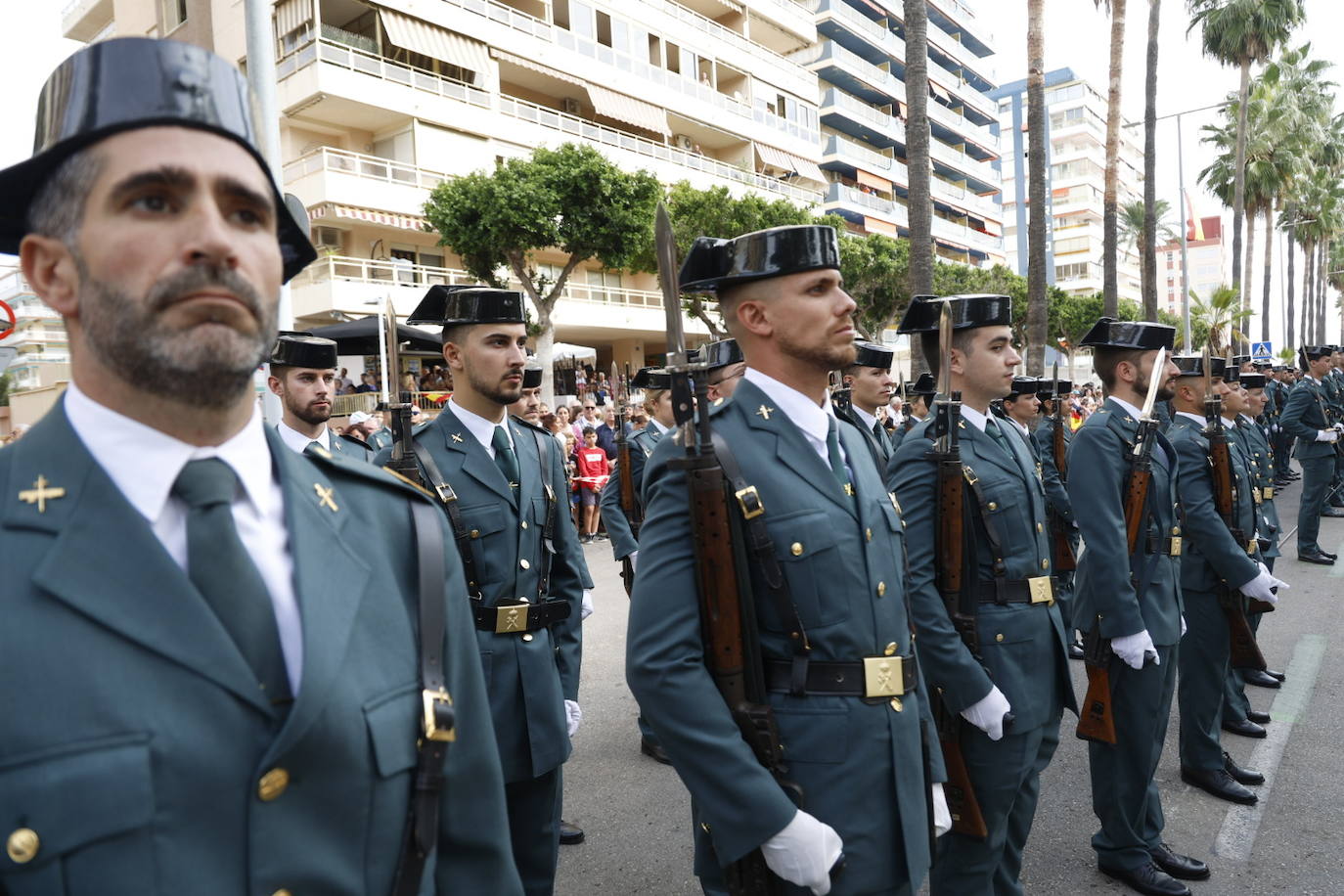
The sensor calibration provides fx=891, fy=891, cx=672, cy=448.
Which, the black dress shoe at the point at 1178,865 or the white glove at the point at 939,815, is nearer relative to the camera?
the white glove at the point at 939,815

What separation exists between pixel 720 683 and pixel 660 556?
35 centimetres

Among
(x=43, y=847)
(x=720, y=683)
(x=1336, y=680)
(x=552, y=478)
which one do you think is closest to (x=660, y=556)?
→ (x=720, y=683)

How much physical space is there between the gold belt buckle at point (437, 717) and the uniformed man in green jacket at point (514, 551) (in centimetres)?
187

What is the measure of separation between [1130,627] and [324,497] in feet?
11.3

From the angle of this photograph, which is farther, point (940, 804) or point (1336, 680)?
point (1336, 680)

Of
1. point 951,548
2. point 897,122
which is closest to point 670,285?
point 951,548

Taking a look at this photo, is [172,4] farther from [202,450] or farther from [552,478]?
[202,450]

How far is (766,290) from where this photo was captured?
101 inches

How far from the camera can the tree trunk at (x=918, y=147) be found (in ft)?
40.0

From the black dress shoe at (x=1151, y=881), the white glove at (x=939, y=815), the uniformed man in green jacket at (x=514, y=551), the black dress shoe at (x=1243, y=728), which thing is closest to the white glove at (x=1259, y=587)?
the black dress shoe at (x=1243, y=728)

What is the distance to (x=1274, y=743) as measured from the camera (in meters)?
5.34

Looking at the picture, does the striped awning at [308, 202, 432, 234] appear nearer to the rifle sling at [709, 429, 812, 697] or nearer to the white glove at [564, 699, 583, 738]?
the white glove at [564, 699, 583, 738]

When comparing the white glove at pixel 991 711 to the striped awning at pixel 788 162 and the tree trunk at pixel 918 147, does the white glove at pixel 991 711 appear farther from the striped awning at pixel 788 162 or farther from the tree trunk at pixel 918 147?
the striped awning at pixel 788 162

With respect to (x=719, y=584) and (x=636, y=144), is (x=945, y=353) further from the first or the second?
(x=636, y=144)
